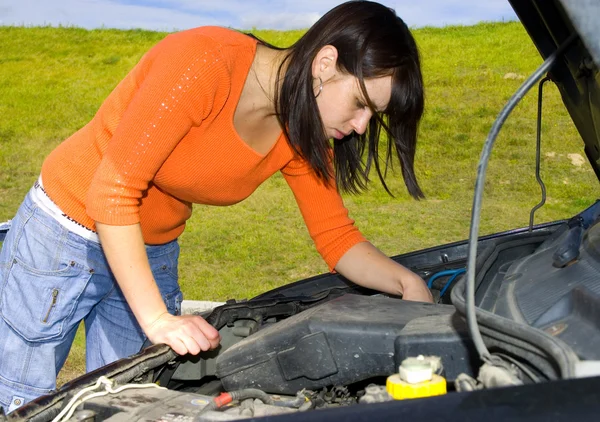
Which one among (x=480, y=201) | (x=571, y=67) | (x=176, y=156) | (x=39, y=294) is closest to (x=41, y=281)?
(x=39, y=294)

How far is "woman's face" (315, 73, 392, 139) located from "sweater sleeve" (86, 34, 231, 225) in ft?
0.93

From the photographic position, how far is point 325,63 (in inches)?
69.5

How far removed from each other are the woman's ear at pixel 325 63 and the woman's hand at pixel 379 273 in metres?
0.71

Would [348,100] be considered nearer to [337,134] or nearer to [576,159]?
[337,134]

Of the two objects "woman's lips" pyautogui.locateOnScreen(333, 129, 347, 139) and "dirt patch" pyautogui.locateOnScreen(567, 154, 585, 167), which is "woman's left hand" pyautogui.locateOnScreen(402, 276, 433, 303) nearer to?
"woman's lips" pyautogui.locateOnScreen(333, 129, 347, 139)

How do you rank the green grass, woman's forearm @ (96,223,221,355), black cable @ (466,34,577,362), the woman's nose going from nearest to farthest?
1. black cable @ (466,34,577,362)
2. woman's forearm @ (96,223,221,355)
3. the woman's nose
4. the green grass

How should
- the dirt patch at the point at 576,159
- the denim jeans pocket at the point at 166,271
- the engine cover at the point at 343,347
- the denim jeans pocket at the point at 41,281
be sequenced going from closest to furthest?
the engine cover at the point at 343,347 → the denim jeans pocket at the point at 41,281 → the denim jeans pocket at the point at 166,271 → the dirt patch at the point at 576,159

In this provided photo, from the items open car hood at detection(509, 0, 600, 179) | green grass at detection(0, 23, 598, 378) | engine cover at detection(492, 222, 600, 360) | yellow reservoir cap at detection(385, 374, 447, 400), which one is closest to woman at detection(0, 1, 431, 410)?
open car hood at detection(509, 0, 600, 179)

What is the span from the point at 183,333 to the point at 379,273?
790mm

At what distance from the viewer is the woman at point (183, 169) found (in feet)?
5.50

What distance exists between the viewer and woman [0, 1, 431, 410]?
1.68m

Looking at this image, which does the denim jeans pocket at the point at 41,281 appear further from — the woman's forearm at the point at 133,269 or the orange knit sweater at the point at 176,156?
the woman's forearm at the point at 133,269

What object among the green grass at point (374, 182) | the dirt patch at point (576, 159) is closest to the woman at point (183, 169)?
the green grass at point (374, 182)

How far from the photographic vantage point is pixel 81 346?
14.0 ft
